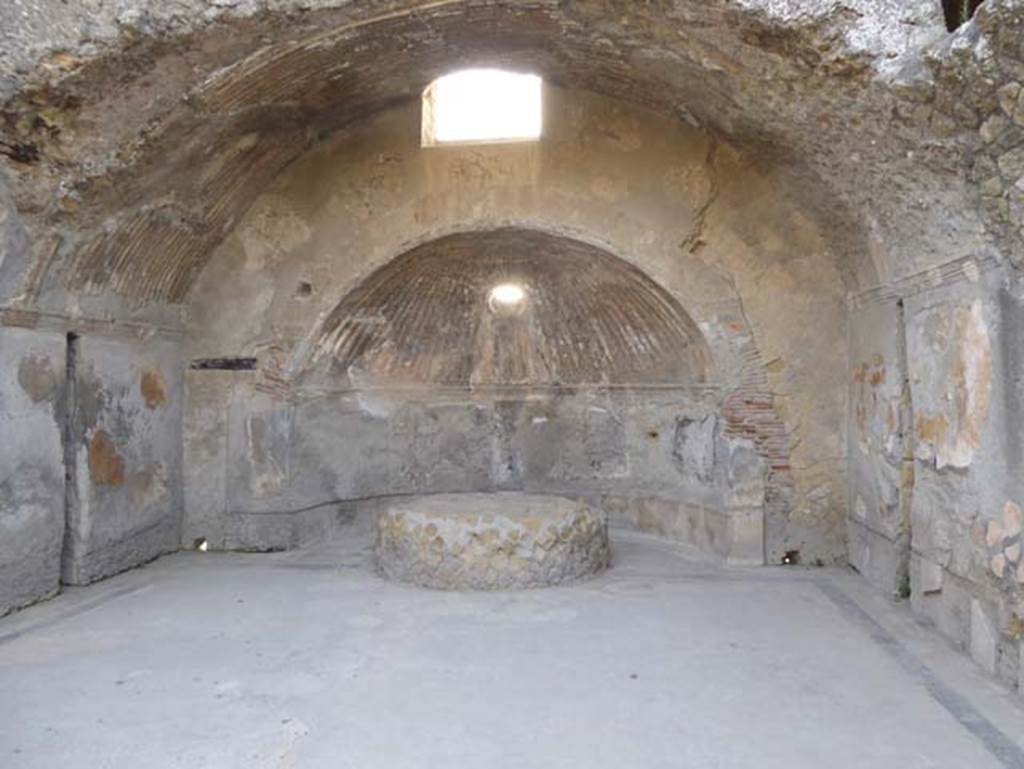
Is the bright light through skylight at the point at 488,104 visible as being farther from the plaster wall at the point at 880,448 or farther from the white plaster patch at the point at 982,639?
the white plaster patch at the point at 982,639

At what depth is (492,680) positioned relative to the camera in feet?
14.6

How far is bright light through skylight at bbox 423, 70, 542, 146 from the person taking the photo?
855 cm

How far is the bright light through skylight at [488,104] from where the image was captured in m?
8.55

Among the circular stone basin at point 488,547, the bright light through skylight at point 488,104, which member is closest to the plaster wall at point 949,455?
the circular stone basin at point 488,547

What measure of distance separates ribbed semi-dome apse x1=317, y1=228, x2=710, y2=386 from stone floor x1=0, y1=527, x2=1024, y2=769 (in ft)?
8.61

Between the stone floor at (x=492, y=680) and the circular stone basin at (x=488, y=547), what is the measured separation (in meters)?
0.18

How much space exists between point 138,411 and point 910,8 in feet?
21.4

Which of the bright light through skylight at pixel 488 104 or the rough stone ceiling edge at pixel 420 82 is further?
the bright light through skylight at pixel 488 104

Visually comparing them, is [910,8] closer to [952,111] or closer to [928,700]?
[952,111]

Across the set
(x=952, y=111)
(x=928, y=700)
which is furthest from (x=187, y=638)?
(x=952, y=111)

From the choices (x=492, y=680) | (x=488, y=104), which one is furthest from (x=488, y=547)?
(x=488, y=104)

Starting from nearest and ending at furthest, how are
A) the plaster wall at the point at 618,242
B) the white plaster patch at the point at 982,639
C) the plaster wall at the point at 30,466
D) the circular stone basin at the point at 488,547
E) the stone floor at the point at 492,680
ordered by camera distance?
the stone floor at the point at 492,680 → the white plaster patch at the point at 982,639 → the plaster wall at the point at 30,466 → the circular stone basin at the point at 488,547 → the plaster wall at the point at 618,242

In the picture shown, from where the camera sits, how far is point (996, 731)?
3.76m

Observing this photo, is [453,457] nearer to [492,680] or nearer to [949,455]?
[492,680]
